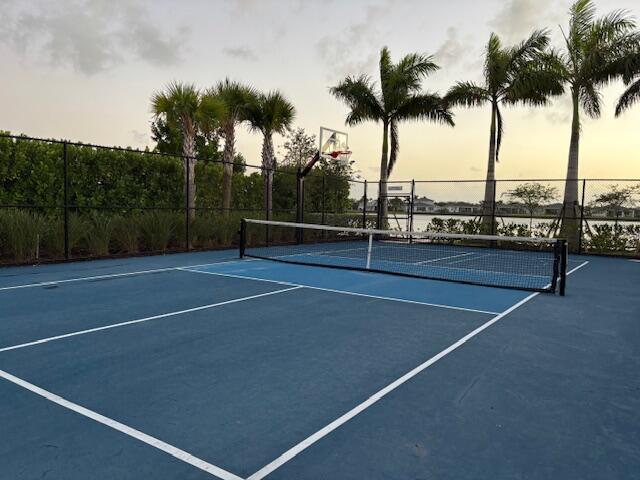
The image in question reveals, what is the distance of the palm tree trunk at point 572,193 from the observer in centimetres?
1819

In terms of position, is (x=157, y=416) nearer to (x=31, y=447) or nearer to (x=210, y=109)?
(x=31, y=447)

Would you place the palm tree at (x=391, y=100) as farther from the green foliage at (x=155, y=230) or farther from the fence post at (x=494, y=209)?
the green foliage at (x=155, y=230)

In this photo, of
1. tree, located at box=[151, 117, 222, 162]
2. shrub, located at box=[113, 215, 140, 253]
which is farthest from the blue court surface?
tree, located at box=[151, 117, 222, 162]

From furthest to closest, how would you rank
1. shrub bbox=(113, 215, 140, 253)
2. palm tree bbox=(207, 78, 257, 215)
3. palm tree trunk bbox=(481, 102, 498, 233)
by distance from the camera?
palm tree trunk bbox=(481, 102, 498, 233), palm tree bbox=(207, 78, 257, 215), shrub bbox=(113, 215, 140, 253)

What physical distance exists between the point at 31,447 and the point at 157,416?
0.75 metres

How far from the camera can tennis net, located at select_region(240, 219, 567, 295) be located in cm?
952

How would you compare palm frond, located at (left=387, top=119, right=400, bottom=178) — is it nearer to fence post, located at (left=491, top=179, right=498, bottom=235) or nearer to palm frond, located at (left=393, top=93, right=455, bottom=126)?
palm frond, located at (left=393, top=93, right=455, bottom=126)

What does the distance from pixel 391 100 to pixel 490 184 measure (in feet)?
19.6

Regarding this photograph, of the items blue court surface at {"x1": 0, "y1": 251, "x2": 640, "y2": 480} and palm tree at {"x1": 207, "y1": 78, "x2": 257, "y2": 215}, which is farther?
palm tree at {"x1": 207, "y1": 78, "x2": 257, "y2": 215}

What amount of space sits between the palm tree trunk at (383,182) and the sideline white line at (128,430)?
1930cm

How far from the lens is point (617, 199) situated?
59.8 feet

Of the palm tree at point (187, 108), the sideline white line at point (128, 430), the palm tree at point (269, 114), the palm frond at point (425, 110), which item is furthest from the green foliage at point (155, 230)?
the palm frond at point (425, 110)

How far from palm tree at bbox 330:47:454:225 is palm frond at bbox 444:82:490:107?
2.55 feet

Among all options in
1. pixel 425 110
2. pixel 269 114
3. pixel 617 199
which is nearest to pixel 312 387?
pixel 269 114
